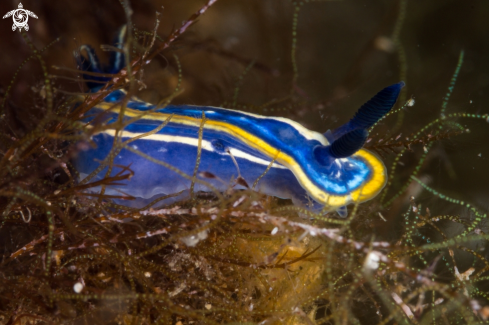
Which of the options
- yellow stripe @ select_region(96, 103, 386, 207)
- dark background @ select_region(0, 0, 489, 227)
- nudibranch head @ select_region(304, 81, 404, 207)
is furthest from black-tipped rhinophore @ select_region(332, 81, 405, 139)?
dark background @ select_region(0, 0, 489, 227)

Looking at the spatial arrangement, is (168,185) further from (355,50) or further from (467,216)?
(467,216)

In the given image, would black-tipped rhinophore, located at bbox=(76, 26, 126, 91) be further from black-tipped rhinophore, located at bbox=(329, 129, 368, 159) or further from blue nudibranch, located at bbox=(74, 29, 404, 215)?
black-tipped rhinophore, located at bbox=(329, 129, 368, 159)

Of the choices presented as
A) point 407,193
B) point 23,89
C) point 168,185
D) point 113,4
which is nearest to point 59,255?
point 168,185

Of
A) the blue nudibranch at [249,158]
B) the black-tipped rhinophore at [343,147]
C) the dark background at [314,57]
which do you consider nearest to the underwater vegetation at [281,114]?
the dark background at [314,57]
